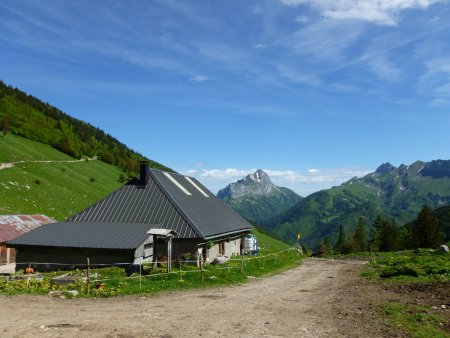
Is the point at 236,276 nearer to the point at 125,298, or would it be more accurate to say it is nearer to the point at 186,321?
the point at 125,298

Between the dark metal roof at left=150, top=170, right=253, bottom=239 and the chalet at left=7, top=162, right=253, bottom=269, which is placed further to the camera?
the dark metal roof at left=150, top=170, right=253, bottom=239

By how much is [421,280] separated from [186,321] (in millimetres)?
16252

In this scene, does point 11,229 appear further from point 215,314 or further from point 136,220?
point 215,314

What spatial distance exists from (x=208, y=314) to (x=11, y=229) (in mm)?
34347

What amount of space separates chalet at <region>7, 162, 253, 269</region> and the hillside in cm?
8519

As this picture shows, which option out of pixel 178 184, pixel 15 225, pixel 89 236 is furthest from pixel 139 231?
pixel 15 225

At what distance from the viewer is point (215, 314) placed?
54.6 ft

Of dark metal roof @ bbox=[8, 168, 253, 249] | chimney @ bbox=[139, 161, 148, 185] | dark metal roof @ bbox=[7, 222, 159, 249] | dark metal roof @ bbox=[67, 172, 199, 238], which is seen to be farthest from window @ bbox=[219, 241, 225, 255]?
chimney @ bbox=[139, 161, 148, 185]

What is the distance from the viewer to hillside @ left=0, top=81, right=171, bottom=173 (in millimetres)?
122812

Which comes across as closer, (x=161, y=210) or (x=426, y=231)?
(x=161, y=210)

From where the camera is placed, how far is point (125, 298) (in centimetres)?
2055

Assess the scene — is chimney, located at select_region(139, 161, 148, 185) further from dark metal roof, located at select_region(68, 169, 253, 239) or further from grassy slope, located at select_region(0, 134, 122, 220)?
grassy slope, located at select_region(0, 134, 122, 220)

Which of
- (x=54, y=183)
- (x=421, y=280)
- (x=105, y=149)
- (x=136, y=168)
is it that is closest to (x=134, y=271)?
(x=421, y=280)

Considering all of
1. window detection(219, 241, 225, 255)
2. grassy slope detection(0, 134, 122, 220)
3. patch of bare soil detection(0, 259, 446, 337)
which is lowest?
patch of bare soil detection(0, 259, 446, 337)
